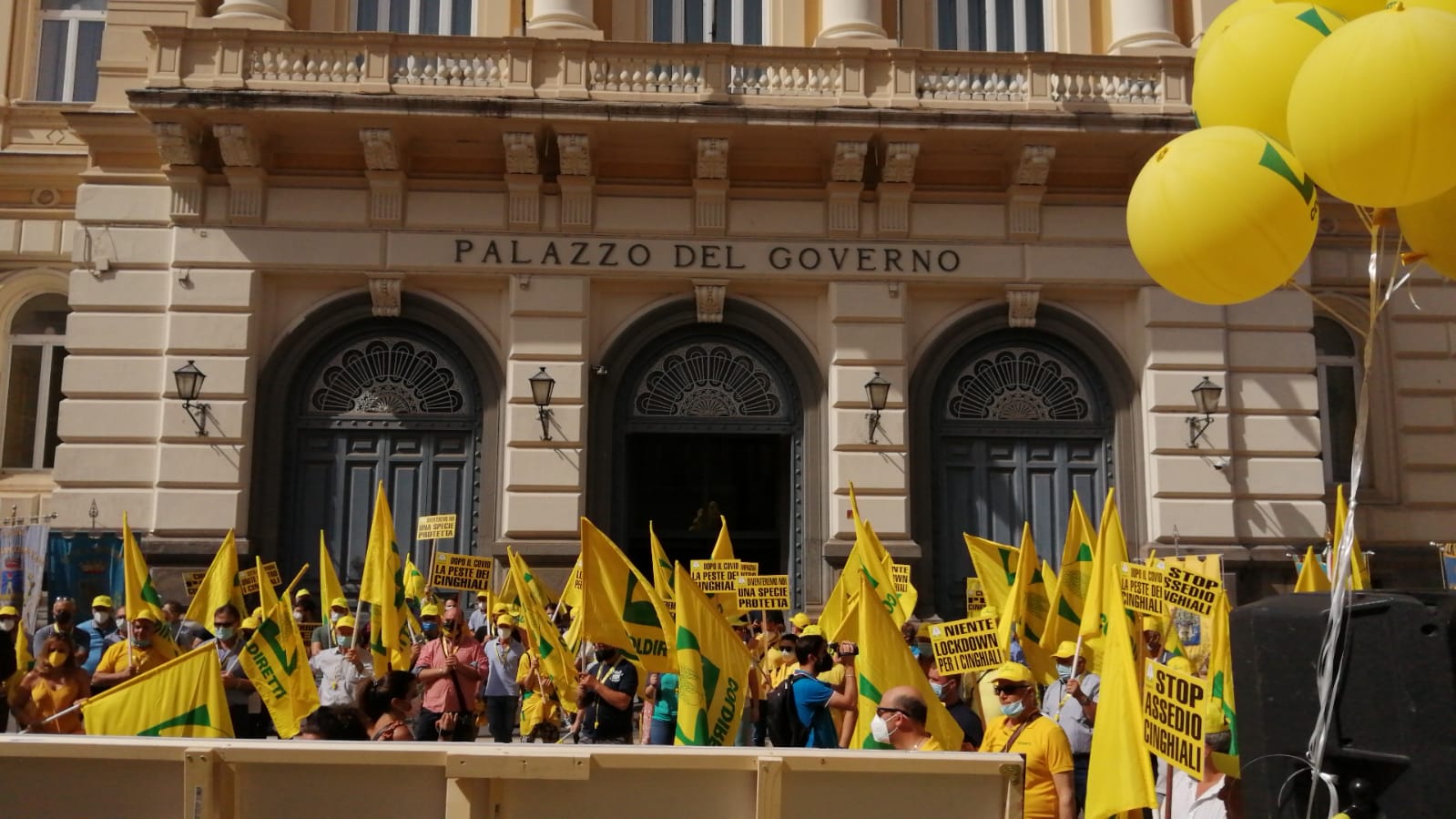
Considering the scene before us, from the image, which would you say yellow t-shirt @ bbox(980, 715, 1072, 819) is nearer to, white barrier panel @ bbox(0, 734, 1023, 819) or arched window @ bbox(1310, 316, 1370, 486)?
white barrier panel @ bbox(0, 734, 1023, 819)

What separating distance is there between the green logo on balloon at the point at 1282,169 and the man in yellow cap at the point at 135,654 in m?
9.17

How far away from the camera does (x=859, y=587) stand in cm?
1152

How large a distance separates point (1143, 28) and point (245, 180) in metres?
11.9

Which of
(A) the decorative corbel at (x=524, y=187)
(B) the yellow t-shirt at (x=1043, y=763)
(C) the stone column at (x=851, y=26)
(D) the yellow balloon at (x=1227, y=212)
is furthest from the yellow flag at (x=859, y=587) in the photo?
(C) the stone column at (x=851, y=26)

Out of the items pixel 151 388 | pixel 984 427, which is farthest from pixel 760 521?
pixel 151 388

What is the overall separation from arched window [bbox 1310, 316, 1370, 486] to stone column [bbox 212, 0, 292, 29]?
15.1 m

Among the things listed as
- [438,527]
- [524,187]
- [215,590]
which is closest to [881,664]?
[215,590]

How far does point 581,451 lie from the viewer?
16547 mm

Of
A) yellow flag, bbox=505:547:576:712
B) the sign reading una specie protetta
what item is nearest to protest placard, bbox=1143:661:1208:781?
yellow flag, bbox=505:547:576:712

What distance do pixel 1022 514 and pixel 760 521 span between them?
178 inches

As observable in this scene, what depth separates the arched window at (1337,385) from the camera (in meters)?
19.3

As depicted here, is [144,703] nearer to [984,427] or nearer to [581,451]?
[581,451]

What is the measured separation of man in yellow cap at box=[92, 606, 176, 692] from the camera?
1077cm

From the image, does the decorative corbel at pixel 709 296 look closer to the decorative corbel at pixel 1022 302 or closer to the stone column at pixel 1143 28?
the decorative corbel at pixel 1022 302
